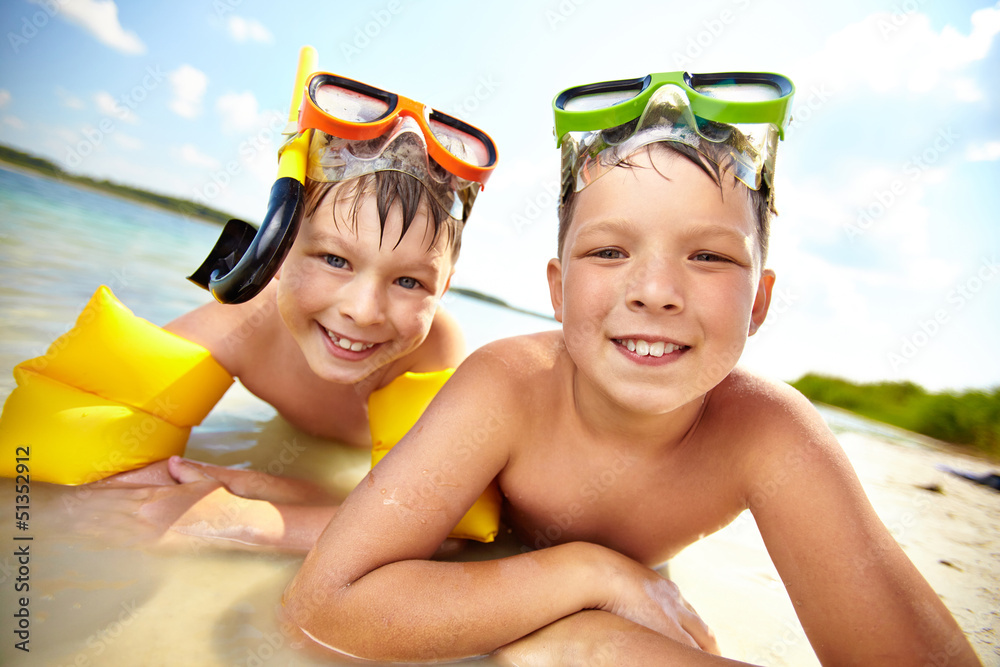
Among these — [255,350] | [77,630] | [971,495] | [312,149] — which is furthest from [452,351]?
[971,495]

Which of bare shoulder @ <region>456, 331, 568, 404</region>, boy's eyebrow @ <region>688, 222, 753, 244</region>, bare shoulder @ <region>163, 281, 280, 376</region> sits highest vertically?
boy's eyebrow @ <region>688, 222, 753, 244</region>

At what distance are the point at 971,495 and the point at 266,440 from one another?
4701 millimetres

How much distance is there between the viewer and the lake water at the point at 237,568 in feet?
4.21

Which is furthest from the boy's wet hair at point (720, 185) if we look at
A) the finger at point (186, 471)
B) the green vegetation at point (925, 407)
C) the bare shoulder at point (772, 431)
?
the green vegetation at point (925, 407)

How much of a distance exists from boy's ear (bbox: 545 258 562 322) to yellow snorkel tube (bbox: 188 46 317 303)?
88 cm

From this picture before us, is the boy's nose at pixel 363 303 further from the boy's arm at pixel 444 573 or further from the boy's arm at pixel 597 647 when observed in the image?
the boy's arm at pixel 597 647

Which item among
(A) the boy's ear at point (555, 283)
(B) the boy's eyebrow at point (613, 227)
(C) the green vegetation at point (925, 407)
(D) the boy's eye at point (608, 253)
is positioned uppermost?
(B) the boy's eyebrow at point (613, 227)

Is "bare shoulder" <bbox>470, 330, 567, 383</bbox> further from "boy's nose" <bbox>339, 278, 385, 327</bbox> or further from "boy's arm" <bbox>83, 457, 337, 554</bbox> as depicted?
"boy's arm" <bbox>83, 457, 337, 554</bbox>

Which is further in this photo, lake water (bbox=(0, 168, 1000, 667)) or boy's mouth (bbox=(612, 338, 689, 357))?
boy's mouth (bbox=(612, 338, 689, 357))

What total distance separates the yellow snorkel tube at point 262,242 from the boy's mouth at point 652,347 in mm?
1176

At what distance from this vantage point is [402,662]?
1.32 meters

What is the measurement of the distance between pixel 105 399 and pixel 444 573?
162 centimetres

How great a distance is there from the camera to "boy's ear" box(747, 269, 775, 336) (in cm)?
168

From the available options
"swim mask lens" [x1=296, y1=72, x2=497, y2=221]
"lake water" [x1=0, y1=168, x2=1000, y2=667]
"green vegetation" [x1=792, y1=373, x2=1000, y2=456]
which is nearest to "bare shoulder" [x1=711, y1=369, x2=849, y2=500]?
"lake water" [x1=0, y1=168, x2=1000, y2=667]
